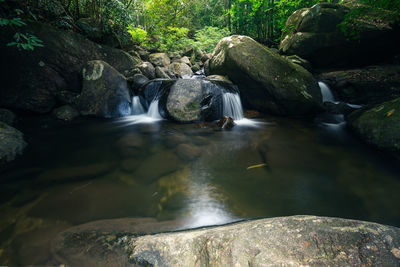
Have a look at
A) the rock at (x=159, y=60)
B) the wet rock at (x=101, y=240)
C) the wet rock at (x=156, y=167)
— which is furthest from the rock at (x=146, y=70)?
the wet rock at (x=101, y=240)

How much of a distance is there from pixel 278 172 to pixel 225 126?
2459 millimetres

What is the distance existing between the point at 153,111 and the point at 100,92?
1724mm

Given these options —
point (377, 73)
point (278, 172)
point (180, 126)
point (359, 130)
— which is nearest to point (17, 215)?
point (278, 172)

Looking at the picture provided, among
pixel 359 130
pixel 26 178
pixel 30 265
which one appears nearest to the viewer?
pixel 30 265

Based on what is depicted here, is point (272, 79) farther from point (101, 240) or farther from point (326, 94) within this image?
point (101, 240)

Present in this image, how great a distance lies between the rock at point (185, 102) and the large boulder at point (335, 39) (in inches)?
232

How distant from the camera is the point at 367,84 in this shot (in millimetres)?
6930

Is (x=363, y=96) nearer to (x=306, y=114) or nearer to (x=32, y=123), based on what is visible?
(x=306, y=114)

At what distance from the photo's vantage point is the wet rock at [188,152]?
3.42 m

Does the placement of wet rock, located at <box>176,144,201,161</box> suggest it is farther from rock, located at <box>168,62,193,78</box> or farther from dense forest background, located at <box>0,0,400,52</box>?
rock, located at <box>168,62,193,78</box>

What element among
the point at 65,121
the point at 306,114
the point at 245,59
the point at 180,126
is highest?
the point at 245,59

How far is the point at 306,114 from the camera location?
6000 mm

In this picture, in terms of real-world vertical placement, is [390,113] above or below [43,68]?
below

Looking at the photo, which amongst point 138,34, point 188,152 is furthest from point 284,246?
point 138,34
